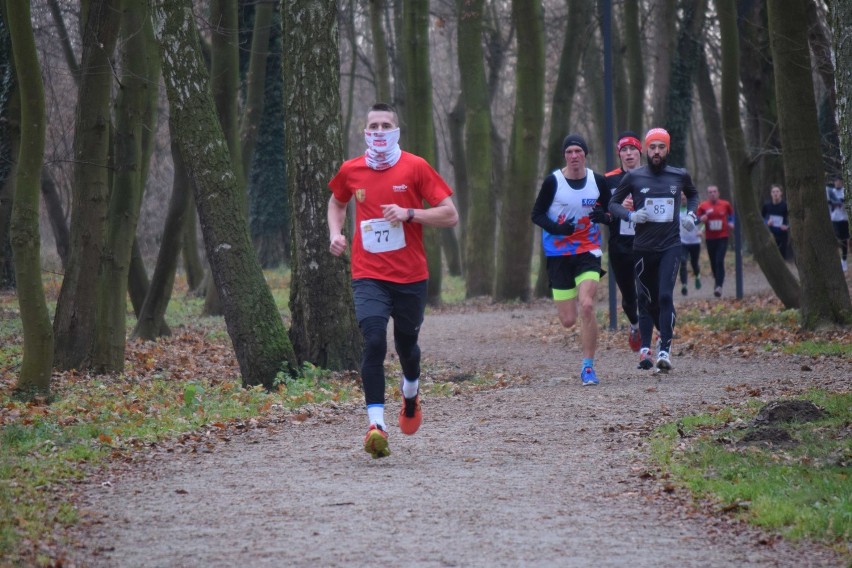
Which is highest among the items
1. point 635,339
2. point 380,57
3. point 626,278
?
point 380,57

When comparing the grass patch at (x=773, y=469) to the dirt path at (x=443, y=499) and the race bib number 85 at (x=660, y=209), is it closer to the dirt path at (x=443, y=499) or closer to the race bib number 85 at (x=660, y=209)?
the dirt path at (x=443, y=499)

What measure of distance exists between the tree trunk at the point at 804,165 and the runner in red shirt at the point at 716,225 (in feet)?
27.9

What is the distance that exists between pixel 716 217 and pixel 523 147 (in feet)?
13.5

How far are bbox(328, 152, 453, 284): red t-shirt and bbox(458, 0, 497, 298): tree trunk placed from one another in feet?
56.3

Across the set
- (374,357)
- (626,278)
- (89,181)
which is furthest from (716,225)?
(374,357)

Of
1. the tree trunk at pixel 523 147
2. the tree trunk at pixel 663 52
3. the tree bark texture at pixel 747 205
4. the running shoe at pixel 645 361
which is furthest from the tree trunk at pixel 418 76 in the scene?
the running shoe at pixel 645 361

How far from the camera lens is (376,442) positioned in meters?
7.25

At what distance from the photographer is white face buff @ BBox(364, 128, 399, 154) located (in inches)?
293

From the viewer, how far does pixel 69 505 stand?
6.21 metres

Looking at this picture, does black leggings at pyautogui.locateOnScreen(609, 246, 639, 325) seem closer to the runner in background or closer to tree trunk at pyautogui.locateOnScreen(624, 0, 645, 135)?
the runner in background

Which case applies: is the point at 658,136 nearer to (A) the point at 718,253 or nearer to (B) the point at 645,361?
(B) the point at 645,361

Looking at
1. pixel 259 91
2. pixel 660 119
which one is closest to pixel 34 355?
pixel 259 91

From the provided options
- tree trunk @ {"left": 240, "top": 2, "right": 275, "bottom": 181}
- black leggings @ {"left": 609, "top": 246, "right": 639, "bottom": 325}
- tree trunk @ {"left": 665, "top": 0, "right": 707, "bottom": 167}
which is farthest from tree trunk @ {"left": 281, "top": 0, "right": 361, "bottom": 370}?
tree trunk @ {"left": 665, "top": 0, "right": 707, "bottom": 167}

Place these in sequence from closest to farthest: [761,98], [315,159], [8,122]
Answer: [315,159] → [8,122] → [761,98]
